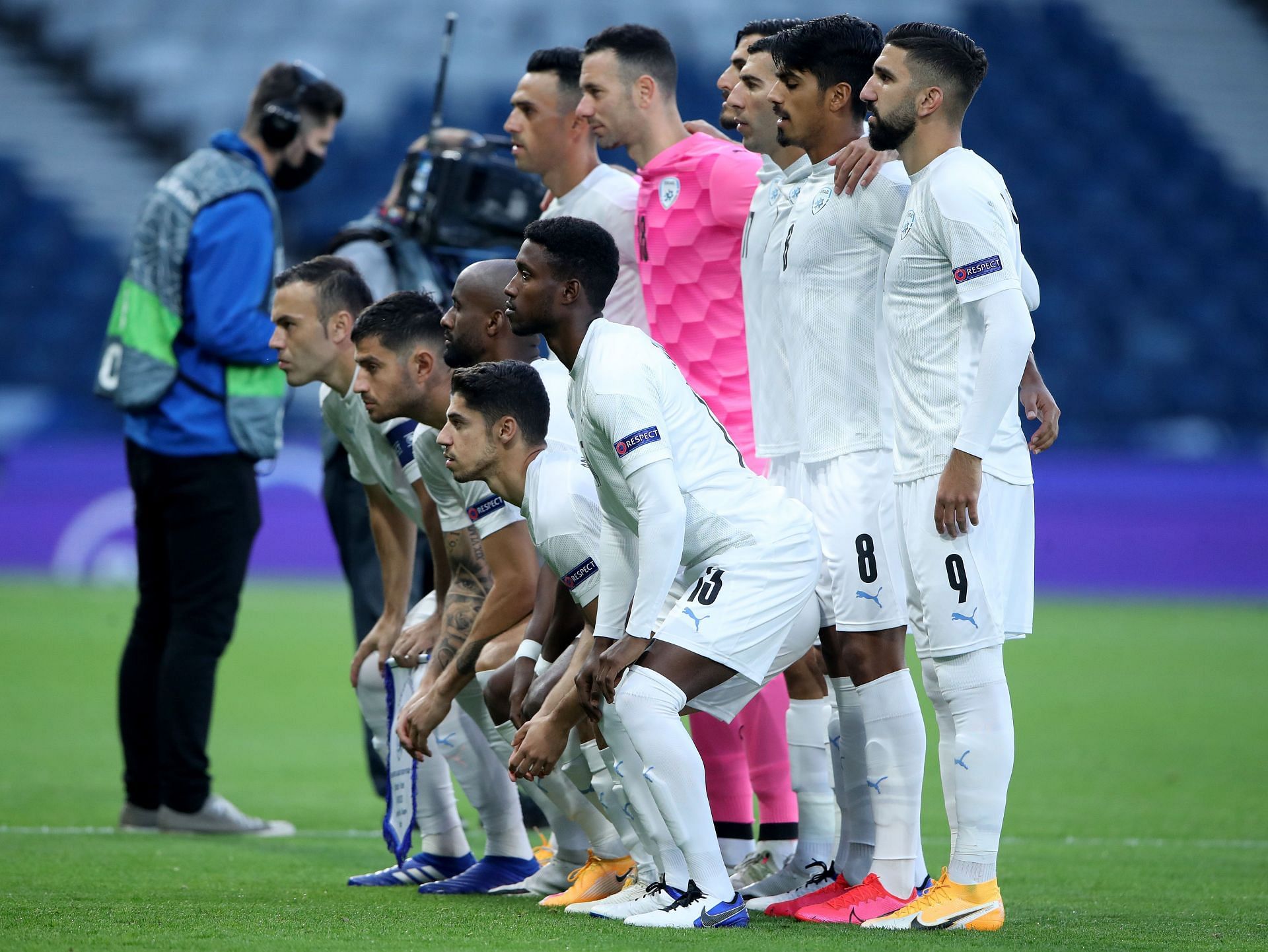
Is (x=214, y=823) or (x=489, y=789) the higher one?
(x=489, y=789)

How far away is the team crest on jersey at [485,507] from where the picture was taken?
171 inches

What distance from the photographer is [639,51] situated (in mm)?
4965

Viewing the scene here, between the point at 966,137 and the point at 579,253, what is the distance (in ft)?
55.7

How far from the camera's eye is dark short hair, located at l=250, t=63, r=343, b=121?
6.17 metres

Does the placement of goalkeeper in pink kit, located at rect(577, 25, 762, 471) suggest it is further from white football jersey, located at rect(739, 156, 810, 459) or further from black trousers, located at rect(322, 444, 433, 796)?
black trousers, located at rect(322, 444, 433, 796)

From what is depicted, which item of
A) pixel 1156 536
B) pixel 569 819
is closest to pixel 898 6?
pixel 1156 536

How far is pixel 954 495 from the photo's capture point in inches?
144

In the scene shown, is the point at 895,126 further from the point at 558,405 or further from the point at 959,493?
the point at 558,405

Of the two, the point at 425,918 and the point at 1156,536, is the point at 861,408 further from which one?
the point at 1156,536

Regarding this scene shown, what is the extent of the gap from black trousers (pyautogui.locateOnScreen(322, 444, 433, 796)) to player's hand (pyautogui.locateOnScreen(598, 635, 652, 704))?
2.54m

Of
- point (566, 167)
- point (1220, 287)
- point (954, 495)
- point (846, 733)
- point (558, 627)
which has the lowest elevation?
point (846, 733)

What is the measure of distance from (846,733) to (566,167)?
2.10 metres

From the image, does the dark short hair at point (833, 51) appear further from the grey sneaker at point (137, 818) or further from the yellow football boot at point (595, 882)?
the grey sneaker at point (137, 818)

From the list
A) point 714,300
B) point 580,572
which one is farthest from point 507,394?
point 714,300
